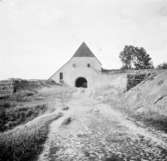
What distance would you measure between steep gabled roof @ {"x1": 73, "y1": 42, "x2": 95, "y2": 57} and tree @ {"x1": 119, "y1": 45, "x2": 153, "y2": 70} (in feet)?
65.7

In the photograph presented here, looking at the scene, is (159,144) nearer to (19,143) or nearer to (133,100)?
(19,143)

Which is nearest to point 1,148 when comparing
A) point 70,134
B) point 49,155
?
point 49,155

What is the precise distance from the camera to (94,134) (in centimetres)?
647

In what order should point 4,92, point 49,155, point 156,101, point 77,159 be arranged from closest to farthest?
point 77,159, point 49,155, point 156,101, point 4,92

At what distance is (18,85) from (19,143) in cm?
2139

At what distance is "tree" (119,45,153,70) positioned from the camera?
50156mm

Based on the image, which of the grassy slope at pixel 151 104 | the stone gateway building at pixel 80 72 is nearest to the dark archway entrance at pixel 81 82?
the stone gateway building at pixel 80 72

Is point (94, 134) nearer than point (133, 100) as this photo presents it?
Yes

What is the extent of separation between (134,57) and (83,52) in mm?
23722

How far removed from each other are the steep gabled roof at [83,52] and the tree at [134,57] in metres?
20.0

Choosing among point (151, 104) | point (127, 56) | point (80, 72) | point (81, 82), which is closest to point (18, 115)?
point (151, 104)

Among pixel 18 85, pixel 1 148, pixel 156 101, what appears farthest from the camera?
pixel 18 85

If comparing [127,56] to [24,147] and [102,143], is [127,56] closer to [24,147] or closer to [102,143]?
[102,143]

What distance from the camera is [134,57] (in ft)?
169
